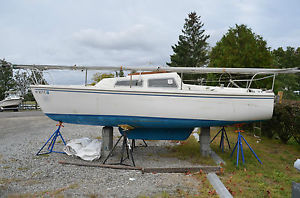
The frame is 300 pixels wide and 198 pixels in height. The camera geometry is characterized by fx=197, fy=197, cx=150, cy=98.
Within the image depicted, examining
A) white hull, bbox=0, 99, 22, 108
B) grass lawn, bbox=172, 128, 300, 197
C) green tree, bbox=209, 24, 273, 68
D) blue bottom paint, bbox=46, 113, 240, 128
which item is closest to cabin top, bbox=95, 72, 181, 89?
blue bottom paint, bbox=46, 113, 240, 128

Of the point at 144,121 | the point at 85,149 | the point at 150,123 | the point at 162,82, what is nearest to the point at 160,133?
the point at 150,123

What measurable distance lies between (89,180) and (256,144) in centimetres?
608

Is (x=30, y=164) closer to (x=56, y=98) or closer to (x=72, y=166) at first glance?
(x=72, y=166)

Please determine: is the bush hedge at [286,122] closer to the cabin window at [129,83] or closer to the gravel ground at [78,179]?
the gravel ground at [78,179]

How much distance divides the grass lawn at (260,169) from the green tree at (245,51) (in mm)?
4510

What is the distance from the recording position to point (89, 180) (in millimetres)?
4102

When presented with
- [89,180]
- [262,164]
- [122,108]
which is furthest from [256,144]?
[89,180]

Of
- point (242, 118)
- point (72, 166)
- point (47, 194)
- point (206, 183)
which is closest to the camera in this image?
point (47, 194)

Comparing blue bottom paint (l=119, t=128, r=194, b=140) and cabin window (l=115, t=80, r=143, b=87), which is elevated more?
cabin window (l=115, t=80, r=143, b=87)

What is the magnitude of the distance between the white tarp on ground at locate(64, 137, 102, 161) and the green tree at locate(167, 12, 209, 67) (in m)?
21.2

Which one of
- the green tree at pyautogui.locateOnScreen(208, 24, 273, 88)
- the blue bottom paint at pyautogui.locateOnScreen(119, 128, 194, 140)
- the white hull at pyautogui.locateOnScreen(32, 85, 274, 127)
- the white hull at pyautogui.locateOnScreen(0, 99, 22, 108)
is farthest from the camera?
the white hull at pyautogui.locateOnScreen(0, 99, 22, 108)

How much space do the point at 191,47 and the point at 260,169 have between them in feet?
81.0

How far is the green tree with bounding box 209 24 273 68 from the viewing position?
10141mm

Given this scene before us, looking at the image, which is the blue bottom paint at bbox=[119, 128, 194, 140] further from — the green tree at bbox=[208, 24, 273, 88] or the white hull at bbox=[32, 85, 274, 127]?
the green tree at bbox=[208, 24, 273, 88]
